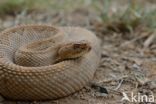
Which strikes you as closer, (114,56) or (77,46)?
(77,46)

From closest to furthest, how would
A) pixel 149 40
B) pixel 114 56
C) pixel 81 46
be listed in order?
pixel 81 46 → pixel 114 56 → pixel 149 40

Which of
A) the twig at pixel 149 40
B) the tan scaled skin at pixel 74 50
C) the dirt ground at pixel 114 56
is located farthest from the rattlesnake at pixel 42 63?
the twig at pixel 149 40

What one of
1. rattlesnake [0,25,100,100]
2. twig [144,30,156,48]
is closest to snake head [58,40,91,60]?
rattlesnake [0,25,100,100]

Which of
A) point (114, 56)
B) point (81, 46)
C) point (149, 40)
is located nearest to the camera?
point (81, 46)

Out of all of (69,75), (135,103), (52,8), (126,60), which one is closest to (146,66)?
(126,60)

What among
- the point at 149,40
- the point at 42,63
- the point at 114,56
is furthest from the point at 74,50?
the point at 149,40

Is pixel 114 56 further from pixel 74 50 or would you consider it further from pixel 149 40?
pixel 74 50

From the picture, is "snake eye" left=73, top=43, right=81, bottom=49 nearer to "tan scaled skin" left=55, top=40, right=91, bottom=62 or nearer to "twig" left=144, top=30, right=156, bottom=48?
"tan scaled skin" left=55, top=40, right=91, bottom=62
